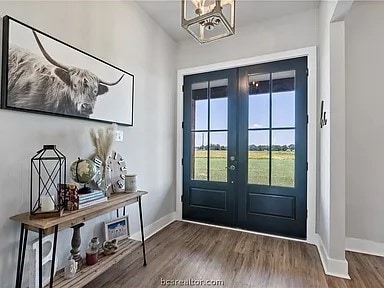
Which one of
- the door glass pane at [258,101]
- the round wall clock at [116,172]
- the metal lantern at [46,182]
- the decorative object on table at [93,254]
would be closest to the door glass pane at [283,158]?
the door glass pane at [258,101]

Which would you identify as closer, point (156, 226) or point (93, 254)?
point (93, 254)

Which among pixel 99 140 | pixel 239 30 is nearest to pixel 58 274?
pixel 99 140

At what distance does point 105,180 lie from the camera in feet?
6.88

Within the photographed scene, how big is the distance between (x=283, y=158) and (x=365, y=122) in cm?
102

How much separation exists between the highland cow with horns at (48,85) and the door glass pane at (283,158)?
2346 mm

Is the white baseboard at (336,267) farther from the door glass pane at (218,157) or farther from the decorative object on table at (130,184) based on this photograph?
the decorative object on table at (130,184)

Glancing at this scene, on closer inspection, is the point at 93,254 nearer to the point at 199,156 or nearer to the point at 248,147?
the point at 199,156

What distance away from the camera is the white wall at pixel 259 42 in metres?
2.97

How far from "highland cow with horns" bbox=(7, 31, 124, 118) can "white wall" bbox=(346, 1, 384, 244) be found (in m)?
2.95

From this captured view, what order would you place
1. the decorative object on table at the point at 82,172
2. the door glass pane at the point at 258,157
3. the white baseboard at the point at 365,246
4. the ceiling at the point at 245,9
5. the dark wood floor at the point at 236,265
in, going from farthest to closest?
the door glass pane at the point at 258,157 → the ceiling at the point at 245,9 → the white baseboard at the point at 365,246 → the dark wood floor at the point at 236,265 → the decorative object on table at the point at 82,172

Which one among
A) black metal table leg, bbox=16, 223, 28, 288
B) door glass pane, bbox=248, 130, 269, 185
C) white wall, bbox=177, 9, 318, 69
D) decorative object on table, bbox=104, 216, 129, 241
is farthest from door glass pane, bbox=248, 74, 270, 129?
black metal table leg, bbox=16, 223, 28, 288

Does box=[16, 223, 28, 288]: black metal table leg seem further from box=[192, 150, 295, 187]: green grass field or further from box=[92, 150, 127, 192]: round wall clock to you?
box=[192, 150, 295, 187]: green grass field

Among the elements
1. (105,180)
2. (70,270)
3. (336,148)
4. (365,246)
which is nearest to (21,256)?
(70,270)

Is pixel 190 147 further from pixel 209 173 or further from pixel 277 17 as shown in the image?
pixel 277 17
